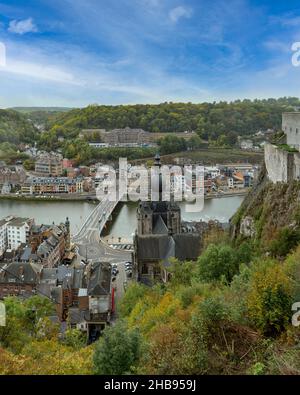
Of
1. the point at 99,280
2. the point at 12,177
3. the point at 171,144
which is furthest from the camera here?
the point at 171,144

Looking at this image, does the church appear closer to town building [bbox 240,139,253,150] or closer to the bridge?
the bridge

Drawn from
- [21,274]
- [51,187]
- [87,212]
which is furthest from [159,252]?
[51,187]

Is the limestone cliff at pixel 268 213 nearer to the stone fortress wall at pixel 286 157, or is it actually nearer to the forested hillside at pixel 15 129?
the stone fortress wall at pixel 286 157

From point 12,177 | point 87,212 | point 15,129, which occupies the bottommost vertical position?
point 87,212

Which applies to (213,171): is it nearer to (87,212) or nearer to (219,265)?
(87,212)

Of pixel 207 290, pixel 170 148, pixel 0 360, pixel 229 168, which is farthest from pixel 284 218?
pixel 170 148

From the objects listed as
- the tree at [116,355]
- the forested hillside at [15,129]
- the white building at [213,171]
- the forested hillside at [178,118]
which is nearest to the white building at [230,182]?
the white building at [213,171]

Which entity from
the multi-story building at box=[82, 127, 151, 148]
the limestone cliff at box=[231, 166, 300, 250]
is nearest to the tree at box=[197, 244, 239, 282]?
the limestone cliff at box=[231, 166, 300, 250]
